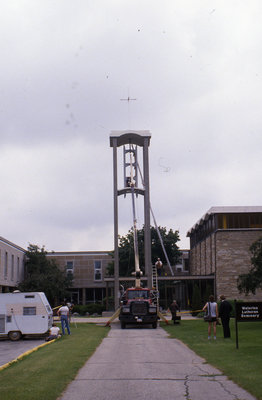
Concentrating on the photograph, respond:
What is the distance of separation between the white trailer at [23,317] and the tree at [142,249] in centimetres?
3832

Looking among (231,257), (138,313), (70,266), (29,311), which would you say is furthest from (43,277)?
(29,311)

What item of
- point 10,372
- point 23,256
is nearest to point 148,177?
point 23,256

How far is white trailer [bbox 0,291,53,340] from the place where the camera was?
24562 mm

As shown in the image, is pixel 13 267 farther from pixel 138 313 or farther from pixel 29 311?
pixel 29 311

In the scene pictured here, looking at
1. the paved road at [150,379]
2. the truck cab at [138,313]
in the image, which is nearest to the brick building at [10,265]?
the truck cab at [138,313]

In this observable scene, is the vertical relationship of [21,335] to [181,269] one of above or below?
below

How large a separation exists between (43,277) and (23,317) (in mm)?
30865

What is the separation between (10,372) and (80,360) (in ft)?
7.90

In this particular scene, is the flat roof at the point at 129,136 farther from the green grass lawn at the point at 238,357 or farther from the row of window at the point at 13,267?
the green grass lawn at the point at 238,357

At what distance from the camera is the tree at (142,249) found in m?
63.9

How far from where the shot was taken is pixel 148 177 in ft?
148

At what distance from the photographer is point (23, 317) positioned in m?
24.7

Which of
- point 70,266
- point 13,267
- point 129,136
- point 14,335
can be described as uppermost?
point 129,136

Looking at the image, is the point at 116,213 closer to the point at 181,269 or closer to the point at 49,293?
the point at 49,293
